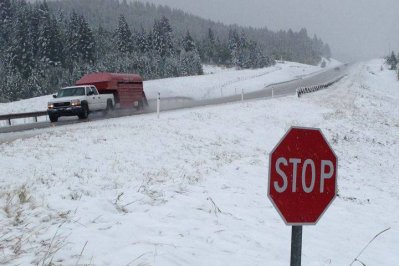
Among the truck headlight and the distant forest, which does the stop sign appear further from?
the distant forest

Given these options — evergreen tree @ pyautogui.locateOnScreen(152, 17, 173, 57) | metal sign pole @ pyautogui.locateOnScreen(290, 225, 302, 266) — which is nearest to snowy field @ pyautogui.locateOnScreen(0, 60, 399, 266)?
metal sign pole @ pyautogui.locateOnScreen(290, 225, 302, 266)

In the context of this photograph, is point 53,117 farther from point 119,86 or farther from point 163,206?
point 163,206

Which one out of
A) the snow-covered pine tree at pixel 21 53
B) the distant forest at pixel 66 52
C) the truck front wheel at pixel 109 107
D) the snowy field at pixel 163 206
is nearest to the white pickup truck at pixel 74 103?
the truck front wheel at pixel 109 107

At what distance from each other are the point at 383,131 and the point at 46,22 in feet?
231

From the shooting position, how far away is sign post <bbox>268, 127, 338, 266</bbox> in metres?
3.12

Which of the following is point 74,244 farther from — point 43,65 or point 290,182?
point 43,65

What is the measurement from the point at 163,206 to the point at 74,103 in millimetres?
14874

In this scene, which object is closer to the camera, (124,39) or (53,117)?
(53,117)

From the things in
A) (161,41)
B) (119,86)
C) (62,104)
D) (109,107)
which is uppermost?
(161,41)

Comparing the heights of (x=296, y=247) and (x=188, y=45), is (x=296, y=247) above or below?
below

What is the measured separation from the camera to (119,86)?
26.0m

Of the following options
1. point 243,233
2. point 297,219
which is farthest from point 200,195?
point 297,219

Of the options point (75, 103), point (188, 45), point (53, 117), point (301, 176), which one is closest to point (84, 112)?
point (75, 103)

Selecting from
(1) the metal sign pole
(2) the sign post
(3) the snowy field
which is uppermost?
(2) the sign post
